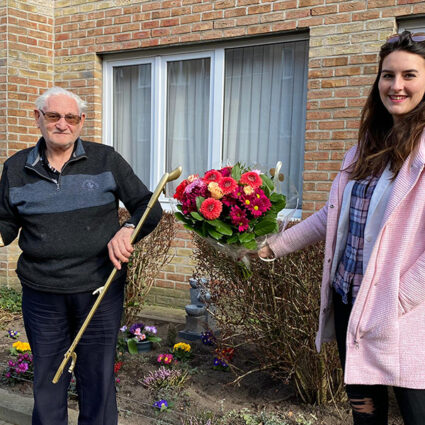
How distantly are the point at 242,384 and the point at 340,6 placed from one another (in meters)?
3.48

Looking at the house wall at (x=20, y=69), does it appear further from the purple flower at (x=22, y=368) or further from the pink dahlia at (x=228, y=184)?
the pink dahlia at (x=228, y=184)

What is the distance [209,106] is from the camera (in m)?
5.68

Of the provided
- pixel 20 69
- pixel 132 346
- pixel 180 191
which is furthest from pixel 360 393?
pixel 20 69

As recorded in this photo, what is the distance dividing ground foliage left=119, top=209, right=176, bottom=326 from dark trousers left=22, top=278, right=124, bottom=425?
5.68 feet

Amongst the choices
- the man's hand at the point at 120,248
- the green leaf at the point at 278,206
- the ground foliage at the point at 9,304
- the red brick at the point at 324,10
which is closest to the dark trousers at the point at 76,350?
the man's hand at the point at 120,248

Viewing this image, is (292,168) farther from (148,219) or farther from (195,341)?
(148,219)

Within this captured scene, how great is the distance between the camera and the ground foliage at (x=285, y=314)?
2.89 meters

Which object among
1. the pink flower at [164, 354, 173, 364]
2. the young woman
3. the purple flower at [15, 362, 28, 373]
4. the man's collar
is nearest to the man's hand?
the man's collar

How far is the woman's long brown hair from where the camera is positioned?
161 centimetres

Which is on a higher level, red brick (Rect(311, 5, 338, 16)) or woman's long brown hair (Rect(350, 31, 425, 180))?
A: red brick (Rect(311, 5, 338, 16))

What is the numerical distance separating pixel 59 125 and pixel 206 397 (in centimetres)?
209

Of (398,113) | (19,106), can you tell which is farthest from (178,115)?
(398,113)

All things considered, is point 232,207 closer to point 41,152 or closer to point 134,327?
point 41,152

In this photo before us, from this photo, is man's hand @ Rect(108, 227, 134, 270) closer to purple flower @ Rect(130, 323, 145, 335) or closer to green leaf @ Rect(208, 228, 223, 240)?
green leaf @ Rect(208, 228, 223, 240)
